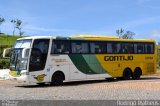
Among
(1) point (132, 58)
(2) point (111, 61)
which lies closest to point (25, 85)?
(2) point (111, 61)

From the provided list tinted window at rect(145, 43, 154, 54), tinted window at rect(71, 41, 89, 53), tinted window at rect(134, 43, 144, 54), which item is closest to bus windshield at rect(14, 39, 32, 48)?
tinted window at rect(71, 41, 89, 53)

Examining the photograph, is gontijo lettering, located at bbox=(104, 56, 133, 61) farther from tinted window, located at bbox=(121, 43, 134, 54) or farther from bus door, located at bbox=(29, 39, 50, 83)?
bus door, located at bbox=(29, 39, 50, 83)

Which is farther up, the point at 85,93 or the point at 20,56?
the point at 20,56

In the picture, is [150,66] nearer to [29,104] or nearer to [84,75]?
[84,75]

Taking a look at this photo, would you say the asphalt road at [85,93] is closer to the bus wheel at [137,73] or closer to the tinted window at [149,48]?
the bus wheel at [137,73]

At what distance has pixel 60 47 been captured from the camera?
88.8 feet

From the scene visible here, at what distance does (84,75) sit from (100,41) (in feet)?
8.71

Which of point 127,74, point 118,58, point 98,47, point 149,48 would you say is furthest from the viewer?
point 149,48

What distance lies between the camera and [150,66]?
33.9 metres

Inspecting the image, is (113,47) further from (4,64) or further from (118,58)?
(4,64)

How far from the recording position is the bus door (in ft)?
83.5

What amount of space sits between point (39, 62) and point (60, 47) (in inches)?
75.3

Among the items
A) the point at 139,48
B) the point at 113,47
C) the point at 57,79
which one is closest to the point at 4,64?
the point at 139,48

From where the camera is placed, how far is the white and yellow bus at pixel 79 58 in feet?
84.2
